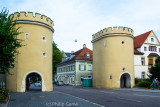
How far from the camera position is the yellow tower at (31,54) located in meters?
20.4

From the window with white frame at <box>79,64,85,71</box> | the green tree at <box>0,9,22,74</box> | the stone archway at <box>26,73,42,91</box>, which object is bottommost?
the stone archway at <box>26,73,42,91</box>

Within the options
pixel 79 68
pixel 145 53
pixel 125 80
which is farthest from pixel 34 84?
pixel 145 53

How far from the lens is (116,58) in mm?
31438

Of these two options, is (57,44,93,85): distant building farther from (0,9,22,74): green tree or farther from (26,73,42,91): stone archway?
(0,9,22,74): green tree

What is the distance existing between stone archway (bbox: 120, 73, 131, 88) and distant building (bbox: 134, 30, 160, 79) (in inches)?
243

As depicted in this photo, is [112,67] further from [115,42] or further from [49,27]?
[49,27]

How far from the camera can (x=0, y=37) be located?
13.0 metres

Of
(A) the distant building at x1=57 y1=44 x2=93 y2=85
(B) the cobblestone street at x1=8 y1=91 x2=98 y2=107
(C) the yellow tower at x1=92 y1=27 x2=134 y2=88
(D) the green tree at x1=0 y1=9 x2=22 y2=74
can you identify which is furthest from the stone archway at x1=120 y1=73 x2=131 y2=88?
(D) the green tree at x1=0 y1=9 x2=22 y2=74

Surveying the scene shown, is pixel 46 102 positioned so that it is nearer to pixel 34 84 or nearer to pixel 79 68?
pixel 34 84

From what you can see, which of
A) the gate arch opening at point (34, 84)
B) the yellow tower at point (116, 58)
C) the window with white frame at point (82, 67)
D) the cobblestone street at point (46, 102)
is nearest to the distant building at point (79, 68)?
the window with white frame at point (82, 67)

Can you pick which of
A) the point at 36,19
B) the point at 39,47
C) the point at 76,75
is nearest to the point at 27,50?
the point at 39,47

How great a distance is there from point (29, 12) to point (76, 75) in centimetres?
2871

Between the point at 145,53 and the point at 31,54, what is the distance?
91.2 feet

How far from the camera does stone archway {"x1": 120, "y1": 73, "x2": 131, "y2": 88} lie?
31.5 meters
